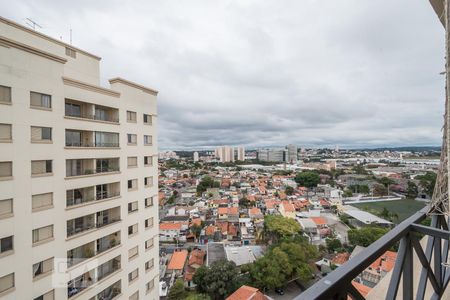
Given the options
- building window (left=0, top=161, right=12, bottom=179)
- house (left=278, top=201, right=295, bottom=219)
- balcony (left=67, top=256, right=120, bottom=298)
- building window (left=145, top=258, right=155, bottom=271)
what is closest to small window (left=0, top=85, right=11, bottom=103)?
building window (left=0, top=161, right=12, bottom=179)

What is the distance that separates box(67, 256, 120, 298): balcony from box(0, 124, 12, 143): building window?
101 inches

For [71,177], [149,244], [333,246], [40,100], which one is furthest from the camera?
[333,246]

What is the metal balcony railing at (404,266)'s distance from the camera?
61cm

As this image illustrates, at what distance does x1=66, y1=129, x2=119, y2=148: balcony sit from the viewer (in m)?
4.16

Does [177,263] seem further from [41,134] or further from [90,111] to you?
[41,134]

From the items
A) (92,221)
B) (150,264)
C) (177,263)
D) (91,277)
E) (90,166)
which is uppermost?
(90,166)

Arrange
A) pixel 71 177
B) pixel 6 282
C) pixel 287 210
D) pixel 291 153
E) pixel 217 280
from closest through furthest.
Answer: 1. pixel 6 282
2. pixel 71 177
3. pixel 217 280
4. pixel 287 210
5. pixel 291 153

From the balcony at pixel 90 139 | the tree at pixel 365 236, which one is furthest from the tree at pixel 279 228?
the balcony at pixel 90 139

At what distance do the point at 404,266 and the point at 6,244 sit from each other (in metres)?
4.54

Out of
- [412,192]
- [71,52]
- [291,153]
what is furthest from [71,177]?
[291,153]

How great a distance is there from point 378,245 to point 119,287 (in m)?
5.66

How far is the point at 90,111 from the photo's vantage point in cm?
456

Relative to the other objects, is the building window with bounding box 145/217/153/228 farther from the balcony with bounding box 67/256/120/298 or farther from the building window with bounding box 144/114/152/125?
the building window with bounding box 144/114/152/125

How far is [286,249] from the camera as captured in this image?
10258 millimetres
